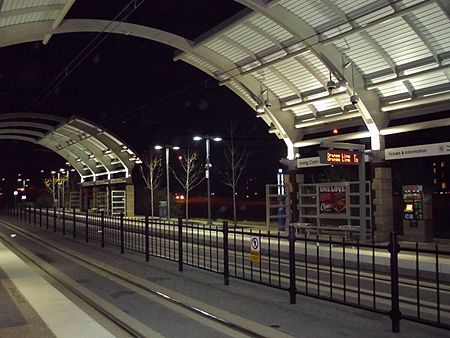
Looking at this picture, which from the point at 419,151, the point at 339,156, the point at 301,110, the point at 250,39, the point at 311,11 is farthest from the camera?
the point at 301,110

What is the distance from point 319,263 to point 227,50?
1122 cm

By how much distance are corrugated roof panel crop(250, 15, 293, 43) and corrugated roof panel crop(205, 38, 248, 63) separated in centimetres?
222

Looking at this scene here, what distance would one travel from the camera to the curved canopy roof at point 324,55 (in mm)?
15719

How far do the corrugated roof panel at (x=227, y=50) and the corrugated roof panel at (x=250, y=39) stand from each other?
65 centimetres

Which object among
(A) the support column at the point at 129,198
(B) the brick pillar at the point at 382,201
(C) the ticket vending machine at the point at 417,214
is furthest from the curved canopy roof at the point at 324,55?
(A) the support column at the point at 129,198

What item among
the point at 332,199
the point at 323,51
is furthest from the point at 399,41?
the point at 332,199

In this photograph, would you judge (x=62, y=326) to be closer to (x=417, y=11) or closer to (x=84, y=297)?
(x=84, y=297)

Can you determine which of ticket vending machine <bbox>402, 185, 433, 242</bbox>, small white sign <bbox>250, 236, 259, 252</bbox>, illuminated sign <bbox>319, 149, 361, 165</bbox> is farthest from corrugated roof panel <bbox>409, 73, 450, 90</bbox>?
small white sign <bbox>250, 236, 259, 252</bbox>

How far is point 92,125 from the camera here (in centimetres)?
4206

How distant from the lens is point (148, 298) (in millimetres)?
Result: 9516

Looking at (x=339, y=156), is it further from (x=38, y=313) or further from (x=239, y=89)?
(x=38, y=313)

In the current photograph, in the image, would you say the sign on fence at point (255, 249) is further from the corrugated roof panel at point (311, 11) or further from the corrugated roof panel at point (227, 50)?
the corrugated roof panel at point (227, 50)

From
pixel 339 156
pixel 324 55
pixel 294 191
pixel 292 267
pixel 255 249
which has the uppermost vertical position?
pixel 324 55

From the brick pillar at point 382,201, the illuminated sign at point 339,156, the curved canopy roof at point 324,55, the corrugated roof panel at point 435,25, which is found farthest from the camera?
the brick pillar at point 382,201
